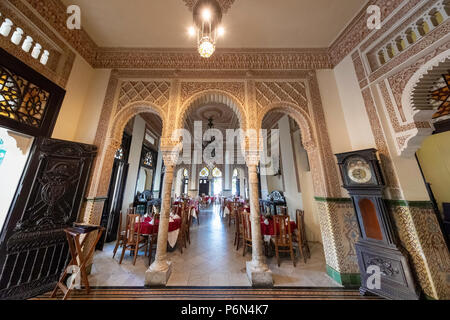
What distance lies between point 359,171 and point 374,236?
2.91ft

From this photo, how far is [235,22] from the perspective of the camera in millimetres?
2494

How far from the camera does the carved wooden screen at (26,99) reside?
1.79 m

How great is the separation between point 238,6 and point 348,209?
3713 mm

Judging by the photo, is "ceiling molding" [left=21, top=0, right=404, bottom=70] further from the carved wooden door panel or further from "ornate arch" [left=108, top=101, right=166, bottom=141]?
the carved wooden door panel

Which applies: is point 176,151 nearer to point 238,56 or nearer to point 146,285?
point 146,285

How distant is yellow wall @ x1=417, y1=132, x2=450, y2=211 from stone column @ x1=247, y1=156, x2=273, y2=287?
14.0 feet

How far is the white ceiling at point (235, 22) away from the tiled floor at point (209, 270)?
4.24 metres

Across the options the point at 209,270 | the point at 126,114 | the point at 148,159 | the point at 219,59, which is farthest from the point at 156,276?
the point at 148,159

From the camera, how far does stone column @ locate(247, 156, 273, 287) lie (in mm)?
2084

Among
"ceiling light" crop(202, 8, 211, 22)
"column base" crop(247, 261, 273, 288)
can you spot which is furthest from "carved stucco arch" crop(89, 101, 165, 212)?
"column base" crop(247, 261, 273, 288)

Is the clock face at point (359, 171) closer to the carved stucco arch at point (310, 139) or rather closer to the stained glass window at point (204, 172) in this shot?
the carved stucco arch at point (310, 139)
